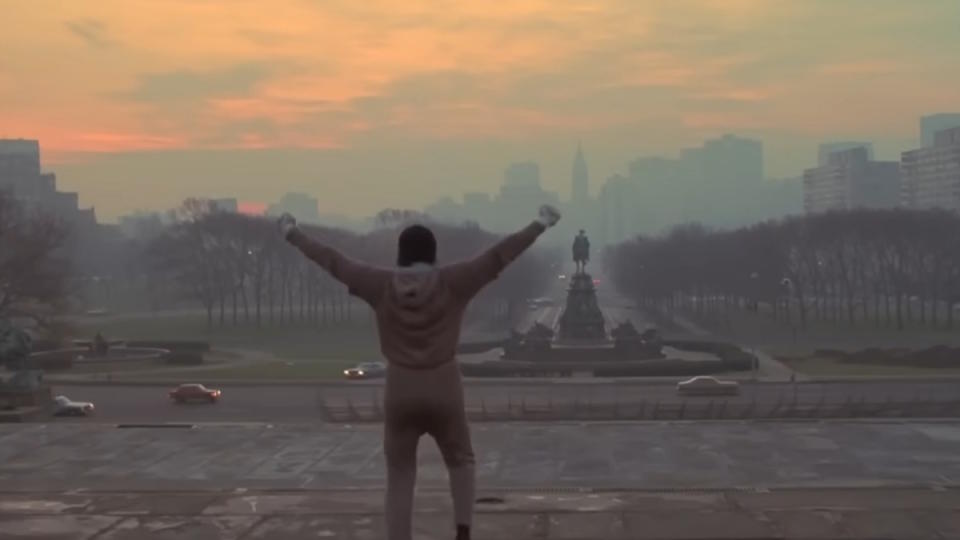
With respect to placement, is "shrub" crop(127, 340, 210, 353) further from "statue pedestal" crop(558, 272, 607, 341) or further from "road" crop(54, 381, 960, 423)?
"statue pedestal" crop(558, 272, 607, 341)

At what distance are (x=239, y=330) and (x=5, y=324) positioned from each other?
60.1 m

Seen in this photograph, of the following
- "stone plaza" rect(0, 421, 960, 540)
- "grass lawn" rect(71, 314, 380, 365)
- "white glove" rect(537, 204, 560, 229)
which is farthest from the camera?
"grass lawn" rect(71, 314, 380, 365)

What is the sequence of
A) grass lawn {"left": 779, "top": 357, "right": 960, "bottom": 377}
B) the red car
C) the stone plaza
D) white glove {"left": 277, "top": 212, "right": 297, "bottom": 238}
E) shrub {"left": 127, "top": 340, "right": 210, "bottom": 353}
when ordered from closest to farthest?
white glove {"left": 277, "top": 212, "right": 297, "bottom": 238} → the stone plaza → the red car → grass lawn {"left": 779, "top": 357, "right": 960, "bottom": 377} → shrub {"left": 127, "top": 340, "right": 210, "bottom": 353}

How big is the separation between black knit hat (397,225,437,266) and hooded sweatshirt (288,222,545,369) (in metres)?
0.08

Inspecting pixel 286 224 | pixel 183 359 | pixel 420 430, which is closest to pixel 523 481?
pixel 420 430

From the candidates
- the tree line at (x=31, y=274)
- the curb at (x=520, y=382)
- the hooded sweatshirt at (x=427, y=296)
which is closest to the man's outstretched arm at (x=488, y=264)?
the hooded sweatshirt at (x=427, y=296)

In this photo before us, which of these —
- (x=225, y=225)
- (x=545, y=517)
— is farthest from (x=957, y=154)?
(x=545, y=517)

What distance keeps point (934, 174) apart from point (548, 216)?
547 feet

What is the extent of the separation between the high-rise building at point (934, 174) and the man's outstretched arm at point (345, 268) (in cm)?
15108

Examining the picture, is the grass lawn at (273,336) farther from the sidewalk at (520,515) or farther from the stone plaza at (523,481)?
the sidewalk at (520,515)

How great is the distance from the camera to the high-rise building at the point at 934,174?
151m

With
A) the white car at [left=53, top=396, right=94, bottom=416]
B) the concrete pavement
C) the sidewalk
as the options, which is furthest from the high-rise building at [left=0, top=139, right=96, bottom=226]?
the sidewalk

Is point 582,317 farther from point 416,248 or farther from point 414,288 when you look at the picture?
point 414,288

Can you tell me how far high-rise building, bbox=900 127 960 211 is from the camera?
495ft
